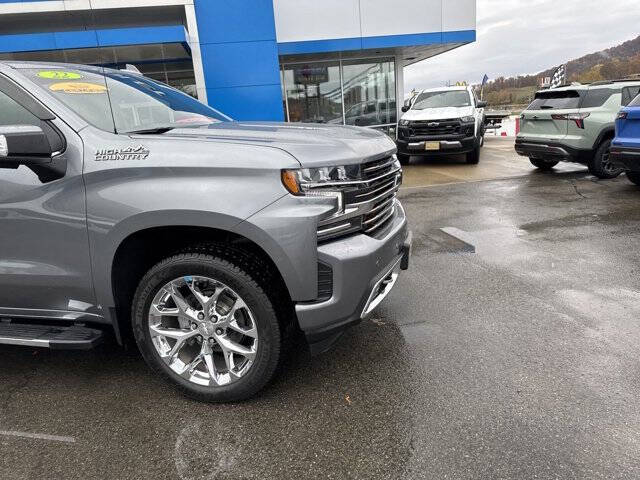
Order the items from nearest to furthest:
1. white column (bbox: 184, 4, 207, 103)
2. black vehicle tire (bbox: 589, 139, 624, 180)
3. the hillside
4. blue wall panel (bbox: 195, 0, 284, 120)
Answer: black vehicle tire (bbox: 589, 139, 624, 180)
white column (bbox: 184, 4, 207, 103)
blue wall panel (bbox: 195, 0, 284, 120)
the hillside

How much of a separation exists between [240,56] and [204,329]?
12.4 m

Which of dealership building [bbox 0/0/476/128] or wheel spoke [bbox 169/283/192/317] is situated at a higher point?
dealership building [bbox 0/0/476/128]

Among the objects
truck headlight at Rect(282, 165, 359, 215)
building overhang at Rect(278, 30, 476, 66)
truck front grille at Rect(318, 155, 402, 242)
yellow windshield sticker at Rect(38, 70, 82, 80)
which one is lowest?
truck front grille at Rect(318, 155, 402, 242)

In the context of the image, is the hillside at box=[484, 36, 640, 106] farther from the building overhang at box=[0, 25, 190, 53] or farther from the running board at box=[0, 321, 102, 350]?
the running board at box=[0, 321, 102, 350]

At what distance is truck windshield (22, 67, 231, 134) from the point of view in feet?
8.78

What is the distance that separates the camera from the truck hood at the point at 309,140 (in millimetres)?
2402

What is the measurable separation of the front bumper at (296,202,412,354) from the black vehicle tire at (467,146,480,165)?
10.1 metres

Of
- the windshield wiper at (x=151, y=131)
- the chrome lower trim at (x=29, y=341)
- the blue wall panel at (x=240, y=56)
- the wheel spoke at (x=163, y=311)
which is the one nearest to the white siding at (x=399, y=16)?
the blue wall panel at (x=240, y=56)

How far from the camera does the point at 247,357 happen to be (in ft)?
8.42

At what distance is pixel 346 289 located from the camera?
2.38 metres

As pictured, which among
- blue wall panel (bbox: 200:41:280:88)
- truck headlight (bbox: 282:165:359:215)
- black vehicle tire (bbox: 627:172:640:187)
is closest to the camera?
truck headlight (bbox: 282:165:359:215)

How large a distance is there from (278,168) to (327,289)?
0.66 metres

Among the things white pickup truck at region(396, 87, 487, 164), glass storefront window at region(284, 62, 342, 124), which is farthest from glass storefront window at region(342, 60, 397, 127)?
white pickup truck at region(396, 87, 487, 164)

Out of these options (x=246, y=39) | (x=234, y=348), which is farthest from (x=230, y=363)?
(x=246, y=39)
